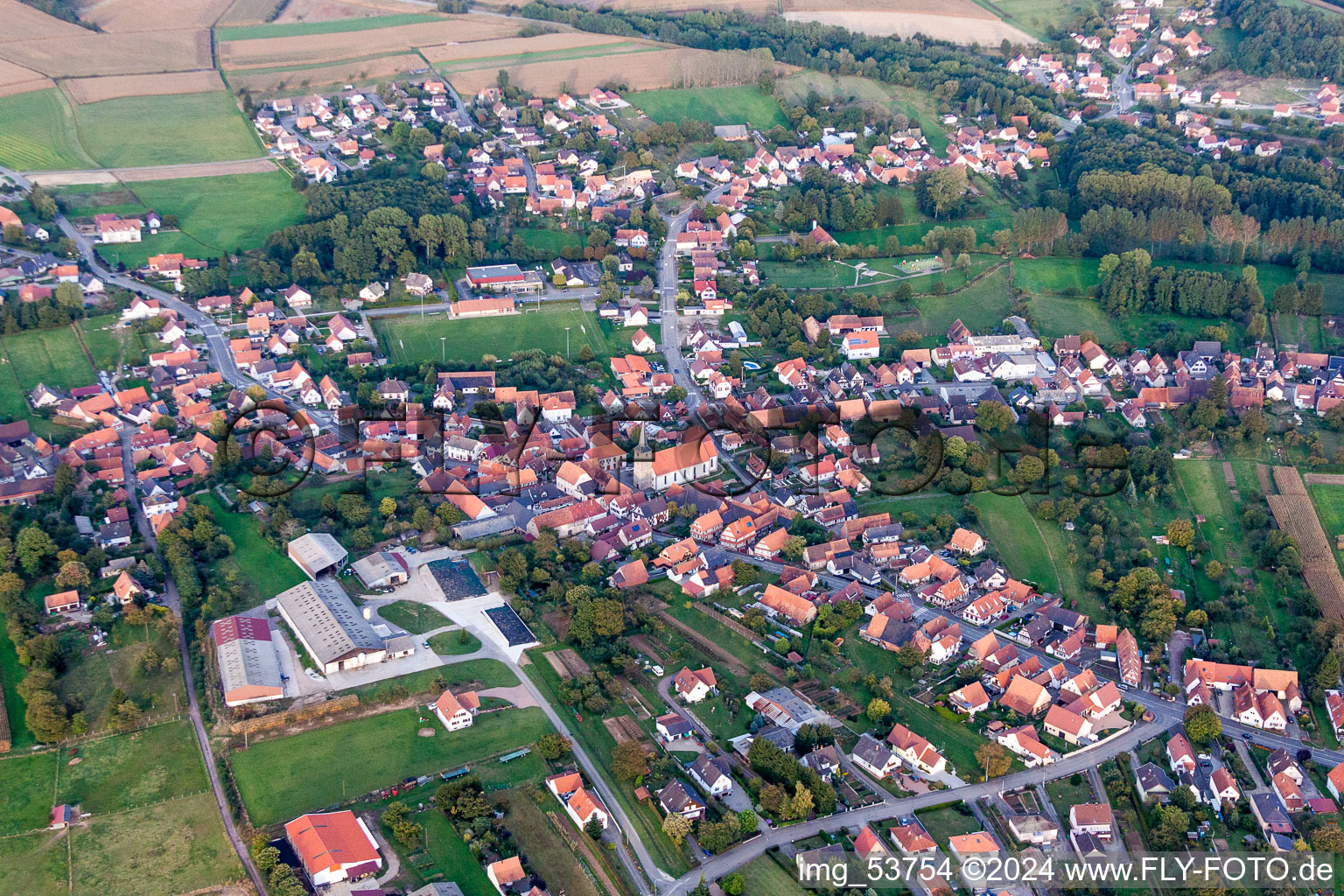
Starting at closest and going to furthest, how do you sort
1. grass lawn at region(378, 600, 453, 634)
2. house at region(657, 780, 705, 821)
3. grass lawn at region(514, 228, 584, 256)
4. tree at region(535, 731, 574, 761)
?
house at region(657, 780, 705, 821)
tree at region(535, 731, 574, 761)
grass lawn at region(378, 600, 453, 634)
grass lawn at region(514, 228, 584, 256)

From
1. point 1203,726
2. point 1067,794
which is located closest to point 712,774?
point 1067,794

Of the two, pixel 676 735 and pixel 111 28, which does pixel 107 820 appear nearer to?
pixel 676 735

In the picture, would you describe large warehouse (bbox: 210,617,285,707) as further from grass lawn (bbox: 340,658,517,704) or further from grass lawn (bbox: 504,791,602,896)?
grass lawn (bbox: 504,791,602,896)

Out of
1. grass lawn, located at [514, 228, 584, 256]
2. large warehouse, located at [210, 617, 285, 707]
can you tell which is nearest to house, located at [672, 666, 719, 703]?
large warehouse, located at [210, 617, 285, 707]

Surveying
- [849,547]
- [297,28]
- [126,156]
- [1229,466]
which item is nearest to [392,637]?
[849,547]

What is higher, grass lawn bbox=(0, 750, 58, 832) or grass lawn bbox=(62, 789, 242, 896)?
grass lawn bbox=(62, 789, 242, 896)

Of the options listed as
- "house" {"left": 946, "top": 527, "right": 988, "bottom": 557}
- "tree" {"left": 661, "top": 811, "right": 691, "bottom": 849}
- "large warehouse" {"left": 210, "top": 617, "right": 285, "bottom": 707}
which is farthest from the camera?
"house" {"left": 946, "top": 527, "right": 988, "bottom": 557}

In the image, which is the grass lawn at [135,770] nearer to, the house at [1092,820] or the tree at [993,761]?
the tree at [993,761]
